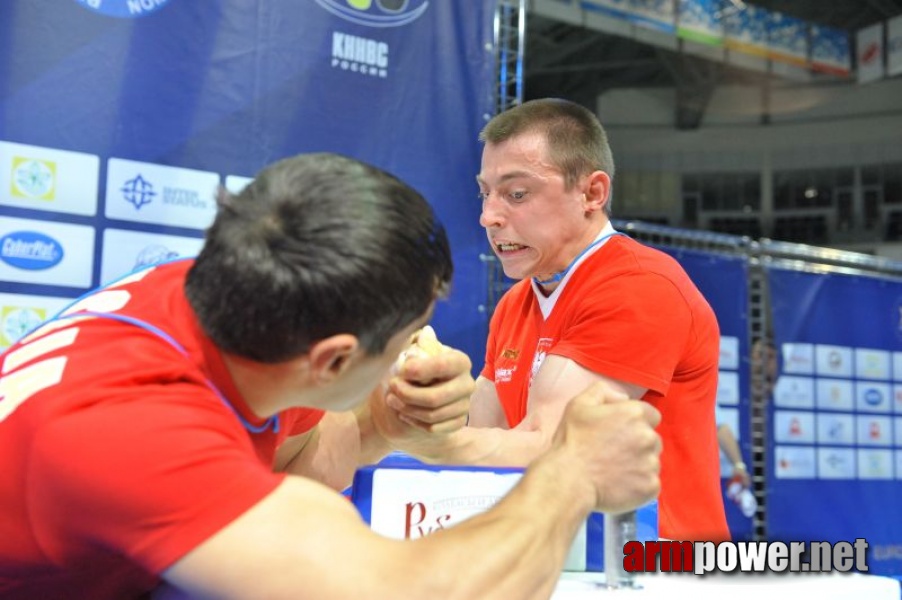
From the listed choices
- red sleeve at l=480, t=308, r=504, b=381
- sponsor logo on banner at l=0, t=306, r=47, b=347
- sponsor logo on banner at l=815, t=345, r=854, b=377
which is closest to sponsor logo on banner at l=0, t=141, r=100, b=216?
sponsor logo on banner at l=0, t=306, r=47, b=347

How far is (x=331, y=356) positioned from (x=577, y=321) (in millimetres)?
932

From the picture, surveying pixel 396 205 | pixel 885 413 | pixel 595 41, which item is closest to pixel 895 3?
pixel 595 41

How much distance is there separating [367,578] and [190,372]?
0.30 m

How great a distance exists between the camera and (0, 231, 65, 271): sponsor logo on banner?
2631 millimetres

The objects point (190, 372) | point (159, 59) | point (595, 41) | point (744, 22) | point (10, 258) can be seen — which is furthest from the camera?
point (595, 41)

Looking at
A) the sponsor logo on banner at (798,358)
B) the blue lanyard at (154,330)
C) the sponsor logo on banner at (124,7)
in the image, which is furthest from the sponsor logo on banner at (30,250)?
the sponsor logo on banner at (798,358)

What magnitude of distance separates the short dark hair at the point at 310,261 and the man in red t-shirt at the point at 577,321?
0.57 meters

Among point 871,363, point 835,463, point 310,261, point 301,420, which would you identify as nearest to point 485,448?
point 301,420

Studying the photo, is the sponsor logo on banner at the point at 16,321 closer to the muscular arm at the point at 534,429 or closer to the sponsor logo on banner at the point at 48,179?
the sponsor logo on banner at the point at 48,179

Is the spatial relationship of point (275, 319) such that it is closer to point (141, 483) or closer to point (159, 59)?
point (141, 483)

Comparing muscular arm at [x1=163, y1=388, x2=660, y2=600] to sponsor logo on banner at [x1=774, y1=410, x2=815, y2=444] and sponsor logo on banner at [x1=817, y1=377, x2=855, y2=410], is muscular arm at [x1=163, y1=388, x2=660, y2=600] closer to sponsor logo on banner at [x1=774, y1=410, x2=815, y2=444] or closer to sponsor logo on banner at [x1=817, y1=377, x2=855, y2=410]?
sponsor logo on banner at [x1=774, y1=410, x2=815, y2=444]

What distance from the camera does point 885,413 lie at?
520 centimetres

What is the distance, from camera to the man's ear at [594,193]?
2072mm

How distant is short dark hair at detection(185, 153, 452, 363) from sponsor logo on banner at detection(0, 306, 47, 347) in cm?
194
